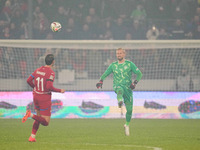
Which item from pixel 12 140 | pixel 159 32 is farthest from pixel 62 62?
pixel 12 140

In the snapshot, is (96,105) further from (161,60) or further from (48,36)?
(48,36)

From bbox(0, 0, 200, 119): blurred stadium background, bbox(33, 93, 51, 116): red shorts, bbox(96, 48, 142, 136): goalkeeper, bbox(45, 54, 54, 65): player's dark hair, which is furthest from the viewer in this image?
bbox(0, 0, 200, 119): blurred stadium background

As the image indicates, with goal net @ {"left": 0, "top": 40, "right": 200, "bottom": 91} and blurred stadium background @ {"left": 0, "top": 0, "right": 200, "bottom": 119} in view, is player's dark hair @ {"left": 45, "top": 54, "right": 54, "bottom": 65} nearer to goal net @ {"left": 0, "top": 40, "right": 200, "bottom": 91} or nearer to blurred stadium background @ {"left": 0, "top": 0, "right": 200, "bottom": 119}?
blurred stadium background @ {"left": 0, "top": 0, "right": 200, "bottom": 119}

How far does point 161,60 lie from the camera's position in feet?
61.9

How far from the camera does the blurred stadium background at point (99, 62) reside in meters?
17.5

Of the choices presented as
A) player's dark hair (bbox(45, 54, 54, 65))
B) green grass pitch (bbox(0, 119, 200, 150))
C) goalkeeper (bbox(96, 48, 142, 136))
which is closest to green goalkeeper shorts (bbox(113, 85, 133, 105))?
goalkeeper (bbox(96, 48, 142, 136))

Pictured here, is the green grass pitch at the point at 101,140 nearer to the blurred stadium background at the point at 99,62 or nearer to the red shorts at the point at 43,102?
the red shorts at the point at 43,102

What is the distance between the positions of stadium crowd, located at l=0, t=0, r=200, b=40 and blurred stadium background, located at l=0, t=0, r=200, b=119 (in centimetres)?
5

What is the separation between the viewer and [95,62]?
19000 millimetres

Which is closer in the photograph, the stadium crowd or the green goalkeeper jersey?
the green goalkeeper jersey

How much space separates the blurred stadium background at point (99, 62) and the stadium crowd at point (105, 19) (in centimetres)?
5

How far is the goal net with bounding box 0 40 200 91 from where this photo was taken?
1773 centimetres

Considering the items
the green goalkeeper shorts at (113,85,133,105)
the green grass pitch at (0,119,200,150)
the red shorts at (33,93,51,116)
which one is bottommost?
the green grass pitch at (0,119,200,150)

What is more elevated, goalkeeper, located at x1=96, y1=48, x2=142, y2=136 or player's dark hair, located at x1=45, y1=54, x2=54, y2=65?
player's dark hair, located at x1=45, y1=54, x2=54, y2=65
